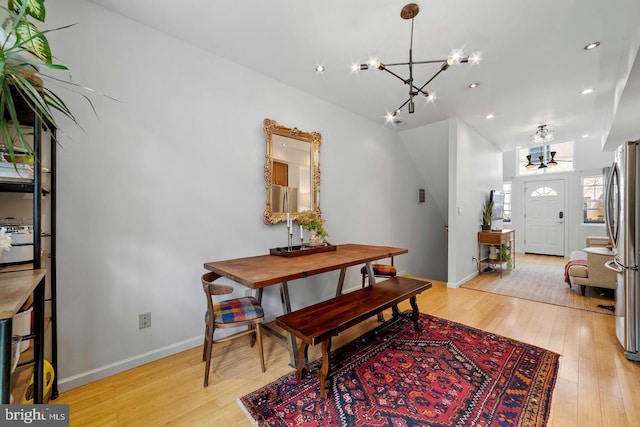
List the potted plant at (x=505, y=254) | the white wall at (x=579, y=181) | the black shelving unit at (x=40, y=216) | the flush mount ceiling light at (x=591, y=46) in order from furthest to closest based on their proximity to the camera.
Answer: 1. the white wall at (x=579, y=181)
2. the potted plant at (x=505, y=254)
3. the flush mount ceiling light at (x=591, y=46)
4. the black shelving unit at (x=40, y=216)

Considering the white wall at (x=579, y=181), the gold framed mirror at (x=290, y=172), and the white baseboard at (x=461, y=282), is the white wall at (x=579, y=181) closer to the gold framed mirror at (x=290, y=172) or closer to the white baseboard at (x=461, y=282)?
the white baseboard at (x=461, y=282)

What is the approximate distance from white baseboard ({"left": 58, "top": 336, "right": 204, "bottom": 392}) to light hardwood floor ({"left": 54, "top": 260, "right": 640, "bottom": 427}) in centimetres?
4

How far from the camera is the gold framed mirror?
271cm

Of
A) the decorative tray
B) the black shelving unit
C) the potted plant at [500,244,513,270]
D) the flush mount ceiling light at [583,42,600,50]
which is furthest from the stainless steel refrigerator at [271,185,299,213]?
the potted plant at [500,244,513,270]

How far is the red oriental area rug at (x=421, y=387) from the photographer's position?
1.46 m

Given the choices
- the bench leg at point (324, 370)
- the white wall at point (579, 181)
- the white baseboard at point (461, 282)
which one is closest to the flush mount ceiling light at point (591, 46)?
the white baseboard at point (461, 282)

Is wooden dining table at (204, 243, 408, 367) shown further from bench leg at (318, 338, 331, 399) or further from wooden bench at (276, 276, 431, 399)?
bench leg at (318, 338, 331, 399)

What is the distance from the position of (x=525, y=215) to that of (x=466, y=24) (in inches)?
274

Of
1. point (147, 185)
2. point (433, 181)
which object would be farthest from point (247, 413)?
point (433, 181)

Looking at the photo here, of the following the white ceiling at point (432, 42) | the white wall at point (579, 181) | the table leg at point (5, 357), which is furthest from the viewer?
the white wall at point (579, 181)

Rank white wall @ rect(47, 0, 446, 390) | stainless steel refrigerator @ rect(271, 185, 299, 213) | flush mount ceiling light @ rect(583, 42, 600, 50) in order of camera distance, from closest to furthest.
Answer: white wall @ rect(47, 0, 446, 390) → flush mount ceiling light @ rect(583, 42, 600, 50) → stainless steel refrigerator @ rect(271, 185, 299, 213)

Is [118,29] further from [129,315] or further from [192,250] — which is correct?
[129,315]

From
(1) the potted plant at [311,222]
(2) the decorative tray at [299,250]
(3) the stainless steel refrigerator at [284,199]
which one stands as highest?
(3) the stainless steel refrigerator at [284,199]

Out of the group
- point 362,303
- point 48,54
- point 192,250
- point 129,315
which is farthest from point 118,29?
point 362,303
